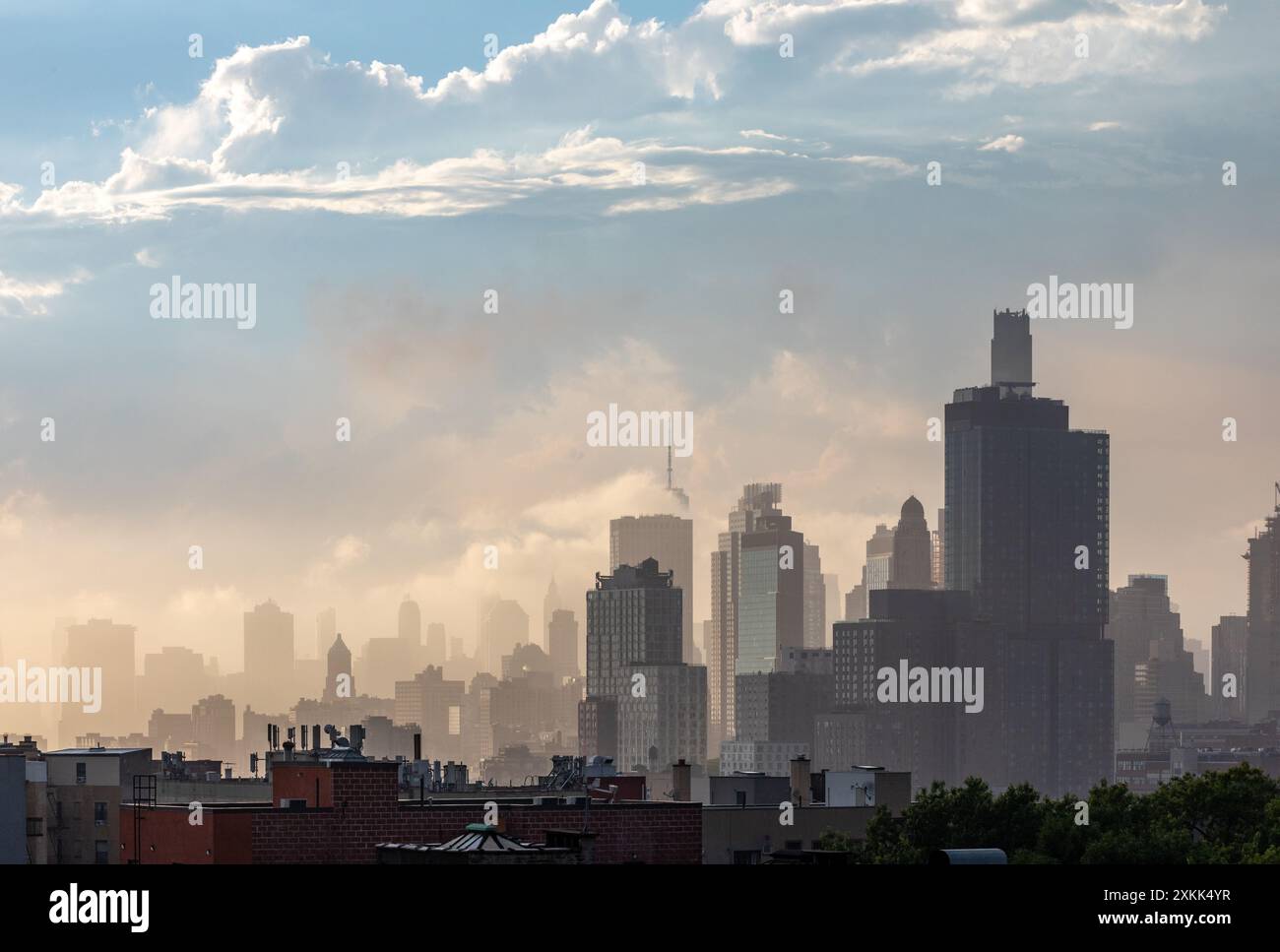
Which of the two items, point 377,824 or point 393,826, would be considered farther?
point 393,826

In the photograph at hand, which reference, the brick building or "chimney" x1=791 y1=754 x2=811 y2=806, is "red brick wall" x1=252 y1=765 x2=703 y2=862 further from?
"chimney" x1=791 y1=754 x2=811 y2=806

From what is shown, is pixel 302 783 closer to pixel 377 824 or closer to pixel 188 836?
pixel 188 836

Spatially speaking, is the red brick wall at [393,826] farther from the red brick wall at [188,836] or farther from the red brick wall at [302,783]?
the red brick wall at [302,783]

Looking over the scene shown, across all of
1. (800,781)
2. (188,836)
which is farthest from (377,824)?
(800,781)

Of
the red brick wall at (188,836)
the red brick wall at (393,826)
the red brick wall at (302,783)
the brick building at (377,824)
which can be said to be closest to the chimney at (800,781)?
the red brick wall at (188,836)

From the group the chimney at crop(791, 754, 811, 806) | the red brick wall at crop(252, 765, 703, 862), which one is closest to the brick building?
the red brick wall at crop(252, 765, 703, 862)

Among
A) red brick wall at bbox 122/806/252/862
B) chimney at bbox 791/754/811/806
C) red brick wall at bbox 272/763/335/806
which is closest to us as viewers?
red brick wall at bbox 122/806/252/862

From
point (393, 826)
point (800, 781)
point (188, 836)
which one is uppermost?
point (393, 826)
